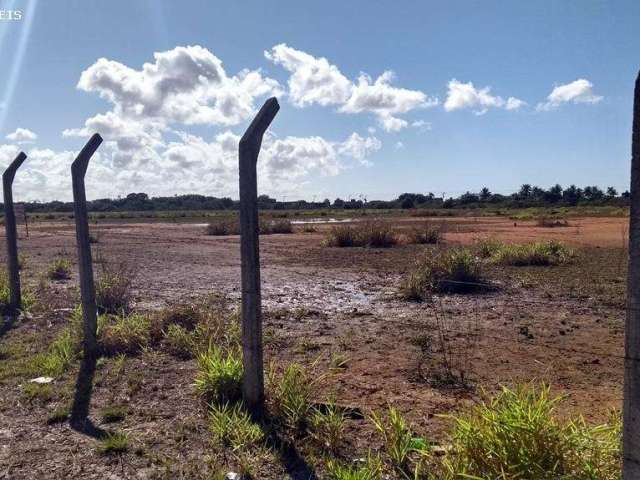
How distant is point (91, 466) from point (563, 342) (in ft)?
17.9

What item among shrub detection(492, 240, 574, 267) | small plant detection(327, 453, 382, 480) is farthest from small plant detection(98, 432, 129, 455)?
shrub detection(492, 240, 574, 267)

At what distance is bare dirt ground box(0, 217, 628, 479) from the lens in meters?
4.09

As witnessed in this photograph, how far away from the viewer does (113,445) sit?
13.3ft

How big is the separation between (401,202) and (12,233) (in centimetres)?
8947

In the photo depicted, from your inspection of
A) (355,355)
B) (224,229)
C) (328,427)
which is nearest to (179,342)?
(355,355)

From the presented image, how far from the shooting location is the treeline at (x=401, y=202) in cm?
7914

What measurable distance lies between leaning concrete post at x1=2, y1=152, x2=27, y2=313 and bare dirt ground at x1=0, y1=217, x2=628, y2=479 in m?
Result: 0.48

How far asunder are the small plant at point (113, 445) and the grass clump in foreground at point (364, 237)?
56.1 ft

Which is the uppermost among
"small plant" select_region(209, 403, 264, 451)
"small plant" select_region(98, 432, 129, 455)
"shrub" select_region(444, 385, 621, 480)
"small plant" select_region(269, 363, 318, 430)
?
"shrub" select_region(444, 385, 621, 480)

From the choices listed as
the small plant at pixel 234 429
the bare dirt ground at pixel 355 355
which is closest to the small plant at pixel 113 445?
the bare dirt ground at pixel 355 355

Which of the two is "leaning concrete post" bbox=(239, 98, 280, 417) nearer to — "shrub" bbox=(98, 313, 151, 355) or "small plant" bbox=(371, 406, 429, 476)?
"small plant" bbox=(371, 406, 429, 476)

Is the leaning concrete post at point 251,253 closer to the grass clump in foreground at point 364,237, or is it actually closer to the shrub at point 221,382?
the shrub at point 221,382

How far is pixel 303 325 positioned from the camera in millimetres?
8062

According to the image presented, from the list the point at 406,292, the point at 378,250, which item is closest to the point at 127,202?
the point at 378,250
